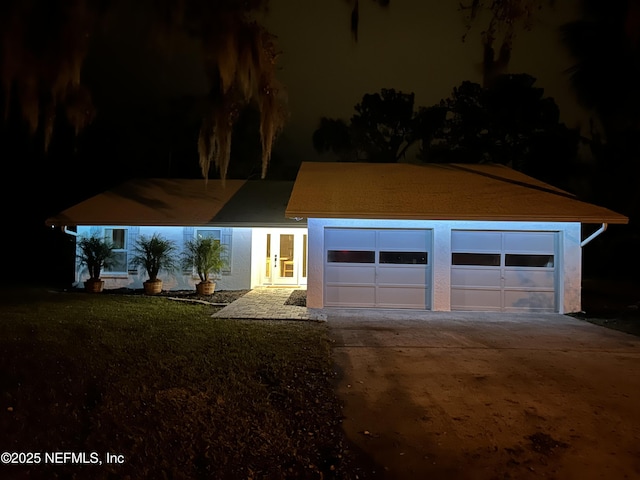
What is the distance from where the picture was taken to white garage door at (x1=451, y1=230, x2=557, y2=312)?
438 inches

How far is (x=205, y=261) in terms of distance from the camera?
43.3 ft

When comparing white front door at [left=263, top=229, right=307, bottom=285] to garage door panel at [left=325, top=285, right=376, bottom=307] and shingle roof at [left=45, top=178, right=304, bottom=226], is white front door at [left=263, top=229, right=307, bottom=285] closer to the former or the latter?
shingle roof at [left=45, top=178, right=304, bottom=226]

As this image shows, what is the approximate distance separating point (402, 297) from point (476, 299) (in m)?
1.77

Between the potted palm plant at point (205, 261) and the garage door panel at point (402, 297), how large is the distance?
16.0ft

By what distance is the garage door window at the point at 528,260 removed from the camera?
11.1 meters

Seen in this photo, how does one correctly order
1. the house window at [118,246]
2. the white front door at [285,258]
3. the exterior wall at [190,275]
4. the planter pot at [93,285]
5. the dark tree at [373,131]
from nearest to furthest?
the planter pot at [93,285] < the exterior wall at [190,275] < the house window at [118,246] < the white front door at [285,258] < the dark tree at [373,131]

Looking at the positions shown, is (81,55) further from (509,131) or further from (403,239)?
(509,131)

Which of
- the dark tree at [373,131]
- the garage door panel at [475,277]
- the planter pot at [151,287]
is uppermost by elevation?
the dark tree at [373,131]

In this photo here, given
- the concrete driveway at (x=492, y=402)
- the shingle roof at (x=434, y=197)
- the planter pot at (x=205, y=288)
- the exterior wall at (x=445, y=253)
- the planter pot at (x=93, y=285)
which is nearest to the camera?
the concrete driveway at (x=492, y=402)

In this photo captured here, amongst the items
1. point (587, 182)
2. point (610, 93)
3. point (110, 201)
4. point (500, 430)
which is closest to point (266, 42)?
point (500, 430)

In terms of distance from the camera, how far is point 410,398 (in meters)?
5.05

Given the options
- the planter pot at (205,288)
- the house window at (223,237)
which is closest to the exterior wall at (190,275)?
the house window at (223,237)

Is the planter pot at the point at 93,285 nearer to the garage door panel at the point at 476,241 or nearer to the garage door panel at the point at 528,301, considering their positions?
the garage door panel at the point at 476,241

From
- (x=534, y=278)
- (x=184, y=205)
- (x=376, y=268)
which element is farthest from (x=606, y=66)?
(x=184, y=205)
